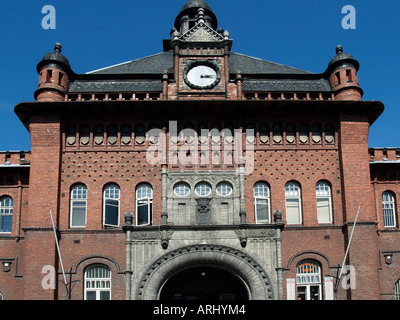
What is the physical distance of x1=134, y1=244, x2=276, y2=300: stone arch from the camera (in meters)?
25.3

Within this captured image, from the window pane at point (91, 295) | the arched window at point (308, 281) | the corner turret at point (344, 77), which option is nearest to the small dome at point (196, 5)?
the corner turret at point (344, 77)

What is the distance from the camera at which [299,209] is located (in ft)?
90.4

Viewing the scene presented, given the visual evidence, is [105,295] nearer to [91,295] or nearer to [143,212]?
[91,295]

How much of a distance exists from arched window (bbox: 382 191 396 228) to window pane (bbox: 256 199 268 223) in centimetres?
605

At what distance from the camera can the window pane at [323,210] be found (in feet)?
90.0

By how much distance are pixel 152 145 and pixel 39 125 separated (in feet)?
18.0

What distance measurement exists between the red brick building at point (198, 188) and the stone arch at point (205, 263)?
0.06 metres

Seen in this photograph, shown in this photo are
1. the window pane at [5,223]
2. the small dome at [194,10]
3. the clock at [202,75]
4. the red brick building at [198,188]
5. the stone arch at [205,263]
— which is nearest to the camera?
the stone arch at [205,263]

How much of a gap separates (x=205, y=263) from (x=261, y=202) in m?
4.04

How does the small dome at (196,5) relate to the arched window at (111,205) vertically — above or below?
above

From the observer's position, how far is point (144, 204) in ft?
89.9

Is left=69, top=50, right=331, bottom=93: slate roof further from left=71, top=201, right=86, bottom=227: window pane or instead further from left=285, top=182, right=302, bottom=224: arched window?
left=71, top=201, right=86, bottom=227: window pane

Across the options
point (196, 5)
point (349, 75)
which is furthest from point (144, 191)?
point (196, 5)

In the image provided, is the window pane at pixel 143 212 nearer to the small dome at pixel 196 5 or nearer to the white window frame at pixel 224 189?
the white window frame at pixel 224 189
